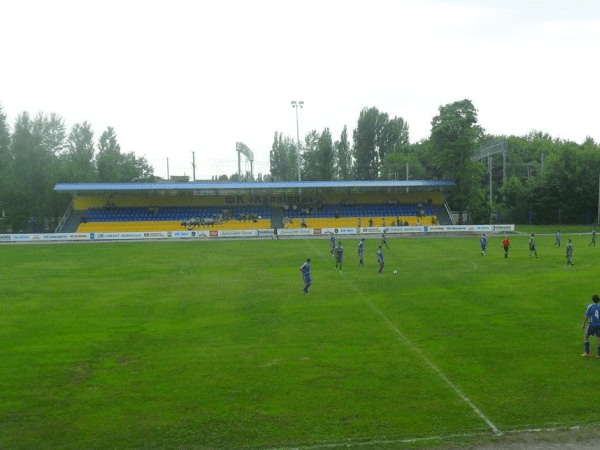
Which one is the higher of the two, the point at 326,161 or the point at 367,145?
the point at 367,145

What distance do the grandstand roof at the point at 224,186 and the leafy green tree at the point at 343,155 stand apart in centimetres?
3736

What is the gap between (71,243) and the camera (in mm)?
57469

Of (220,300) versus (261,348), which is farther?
(220,300)

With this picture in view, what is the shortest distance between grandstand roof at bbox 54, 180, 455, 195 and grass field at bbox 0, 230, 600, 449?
3736 cm

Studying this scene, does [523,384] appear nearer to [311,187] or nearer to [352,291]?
[352,291]

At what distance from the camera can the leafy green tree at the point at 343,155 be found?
10731cm

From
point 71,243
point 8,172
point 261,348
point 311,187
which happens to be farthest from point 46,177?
point 261,348

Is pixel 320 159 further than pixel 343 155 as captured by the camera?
No

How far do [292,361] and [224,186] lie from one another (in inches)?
2136

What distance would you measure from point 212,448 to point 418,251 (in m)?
35.5

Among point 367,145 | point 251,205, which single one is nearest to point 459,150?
point 251,205

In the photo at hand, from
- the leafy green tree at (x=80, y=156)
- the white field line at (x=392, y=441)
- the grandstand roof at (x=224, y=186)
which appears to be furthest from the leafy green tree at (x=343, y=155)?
the white field line at (x=392, y=441)

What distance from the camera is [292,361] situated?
1426 centimetres

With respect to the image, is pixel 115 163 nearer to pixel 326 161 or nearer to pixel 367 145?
pixel 326 161
